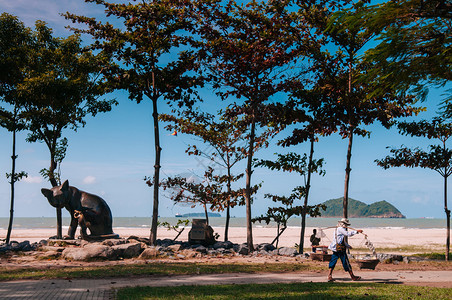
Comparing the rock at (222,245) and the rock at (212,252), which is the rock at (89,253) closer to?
the rock at (212,252)

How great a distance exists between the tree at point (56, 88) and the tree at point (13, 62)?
22.1 inches

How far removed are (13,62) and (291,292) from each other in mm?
21625

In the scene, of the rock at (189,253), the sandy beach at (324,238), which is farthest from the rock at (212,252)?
the sandy beach at (324,238)

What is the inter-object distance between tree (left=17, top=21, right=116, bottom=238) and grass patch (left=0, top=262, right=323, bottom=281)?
33.7 ft

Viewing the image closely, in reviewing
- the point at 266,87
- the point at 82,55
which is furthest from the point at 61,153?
the point at 266,87

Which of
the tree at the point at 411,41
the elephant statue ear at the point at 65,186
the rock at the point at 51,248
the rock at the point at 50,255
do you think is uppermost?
the tree at the point at 411,41

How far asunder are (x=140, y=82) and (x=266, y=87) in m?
6.52

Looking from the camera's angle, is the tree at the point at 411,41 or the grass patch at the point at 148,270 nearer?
the tree at the point at 411,41

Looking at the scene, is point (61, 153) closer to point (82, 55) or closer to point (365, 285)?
point (82, 55)

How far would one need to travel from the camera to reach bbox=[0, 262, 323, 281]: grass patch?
14.0m

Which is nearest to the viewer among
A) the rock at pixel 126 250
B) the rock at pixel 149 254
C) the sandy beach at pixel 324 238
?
the rock at pixel 126 250

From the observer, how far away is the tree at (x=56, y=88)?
24422 millimetres

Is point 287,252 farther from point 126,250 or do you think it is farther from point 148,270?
point 148,270

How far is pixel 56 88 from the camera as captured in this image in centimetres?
2419
